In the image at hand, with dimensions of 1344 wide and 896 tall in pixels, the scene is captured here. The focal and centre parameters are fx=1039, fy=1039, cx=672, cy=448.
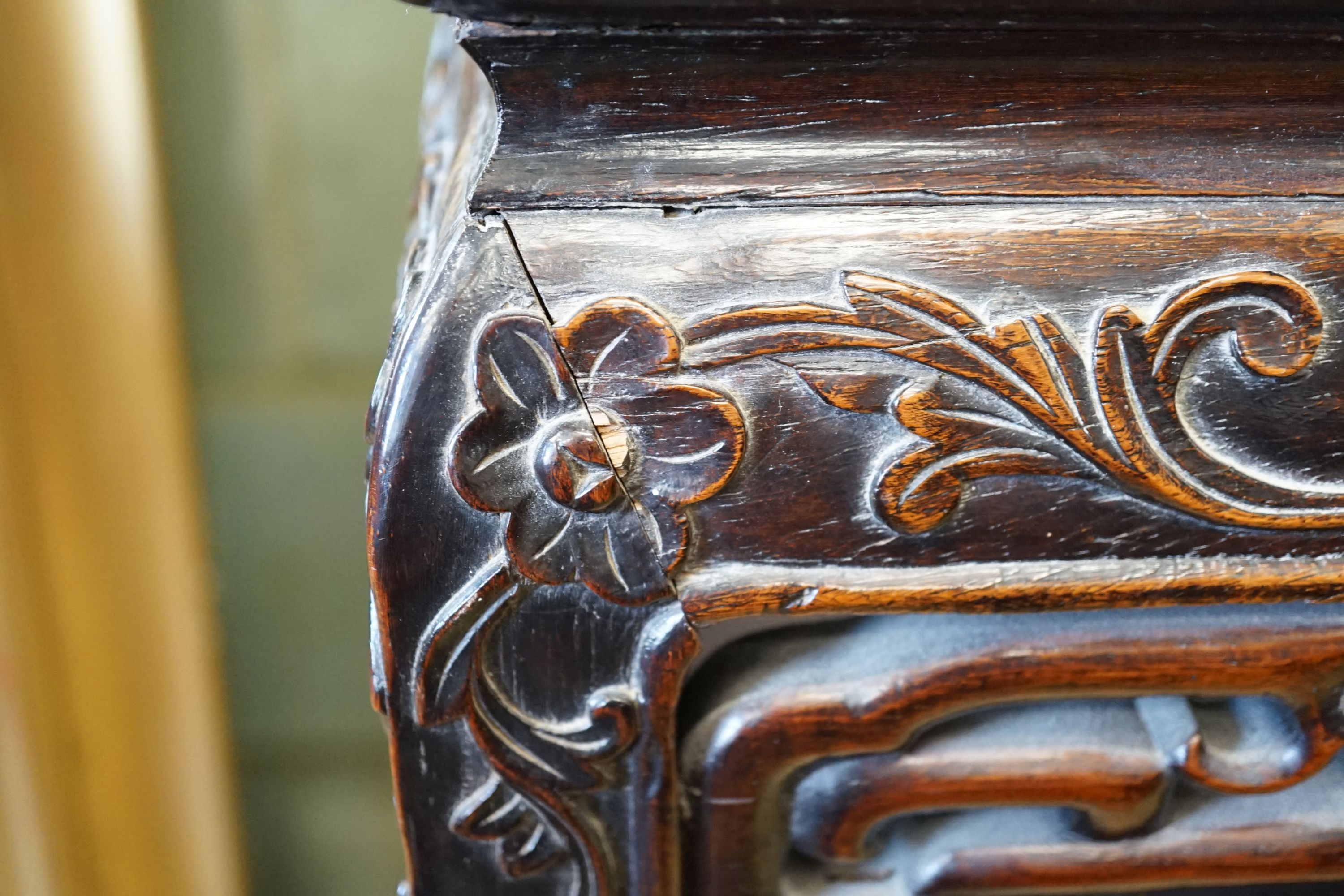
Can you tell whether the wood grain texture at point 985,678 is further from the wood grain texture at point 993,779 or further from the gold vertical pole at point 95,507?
the gold vertical pole at point 95,507

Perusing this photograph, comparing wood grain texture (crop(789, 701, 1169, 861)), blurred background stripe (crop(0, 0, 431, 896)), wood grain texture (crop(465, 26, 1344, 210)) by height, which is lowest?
wood grain texture (crop(789, 701, 1169, 861))

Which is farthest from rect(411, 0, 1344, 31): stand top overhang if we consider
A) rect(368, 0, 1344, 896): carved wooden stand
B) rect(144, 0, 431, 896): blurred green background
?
rect(144, 0, 431, 896): blurred green background

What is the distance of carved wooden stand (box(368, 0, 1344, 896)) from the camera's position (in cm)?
24

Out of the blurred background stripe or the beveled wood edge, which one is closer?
the beveled wood edge

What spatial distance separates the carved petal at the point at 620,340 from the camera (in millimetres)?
244

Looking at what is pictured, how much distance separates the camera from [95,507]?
68 cm

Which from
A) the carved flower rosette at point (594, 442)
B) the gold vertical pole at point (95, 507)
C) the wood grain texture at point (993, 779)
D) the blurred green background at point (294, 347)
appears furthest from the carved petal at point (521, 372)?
the blurred green background at point (294, 347)

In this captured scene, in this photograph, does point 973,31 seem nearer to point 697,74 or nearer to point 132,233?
point 697,74

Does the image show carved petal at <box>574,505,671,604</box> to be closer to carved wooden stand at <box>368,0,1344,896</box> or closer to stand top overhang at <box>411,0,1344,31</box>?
carved wooden stand at <box>368,0,1344,896</box>

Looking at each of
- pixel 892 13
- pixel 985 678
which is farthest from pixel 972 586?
pixel 892 13

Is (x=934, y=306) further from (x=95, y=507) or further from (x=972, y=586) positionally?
(x=95, y=507)

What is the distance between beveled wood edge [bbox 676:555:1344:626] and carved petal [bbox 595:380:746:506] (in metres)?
0.02

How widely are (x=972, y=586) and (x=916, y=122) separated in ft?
0.38

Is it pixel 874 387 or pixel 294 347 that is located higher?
pixel 294 347
